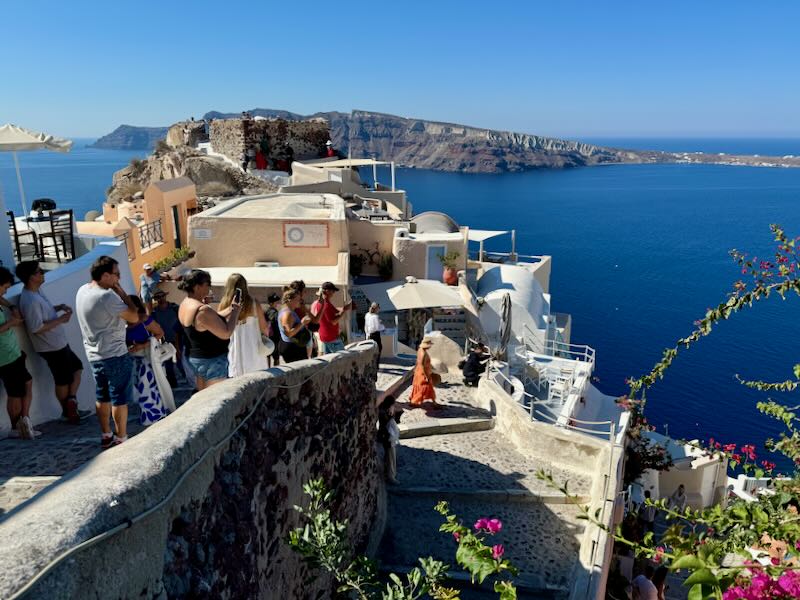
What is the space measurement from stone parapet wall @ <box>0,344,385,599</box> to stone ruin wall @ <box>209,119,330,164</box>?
34.9m

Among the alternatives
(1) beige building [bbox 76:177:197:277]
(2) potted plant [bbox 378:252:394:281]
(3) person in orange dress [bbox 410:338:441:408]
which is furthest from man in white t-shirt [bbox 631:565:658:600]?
(1) beige building [bbox 76:177:197:277]

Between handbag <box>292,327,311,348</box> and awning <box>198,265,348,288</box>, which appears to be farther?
awning <box>198,265,348,288</box>

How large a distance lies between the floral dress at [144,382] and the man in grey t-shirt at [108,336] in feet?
0.19

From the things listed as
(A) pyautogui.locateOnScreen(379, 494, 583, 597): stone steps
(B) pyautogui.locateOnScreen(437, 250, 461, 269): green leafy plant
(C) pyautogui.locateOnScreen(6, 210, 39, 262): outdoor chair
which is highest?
(C) pyautogui.locateOnScreen(6, 210, 39, 262): outdoor chair

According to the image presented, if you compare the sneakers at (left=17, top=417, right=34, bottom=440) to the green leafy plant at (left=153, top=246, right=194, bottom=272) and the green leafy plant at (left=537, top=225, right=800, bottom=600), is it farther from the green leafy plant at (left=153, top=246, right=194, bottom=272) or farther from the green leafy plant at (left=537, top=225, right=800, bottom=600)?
the green leafy plant at (left=153, top=246, right=194, bottom=272)

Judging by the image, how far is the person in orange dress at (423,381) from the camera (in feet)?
35.9

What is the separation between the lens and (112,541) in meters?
2.25

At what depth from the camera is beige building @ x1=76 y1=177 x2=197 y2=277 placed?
56.0 ft

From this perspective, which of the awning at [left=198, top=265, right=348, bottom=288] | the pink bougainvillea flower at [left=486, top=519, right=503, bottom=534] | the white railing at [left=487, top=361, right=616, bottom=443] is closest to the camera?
the pink bougainvillea flower at [left=486, top=519, right=503, bottom=534]

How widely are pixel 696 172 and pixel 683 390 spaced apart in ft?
519

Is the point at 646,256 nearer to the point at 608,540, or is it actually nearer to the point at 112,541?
the point at 608,540

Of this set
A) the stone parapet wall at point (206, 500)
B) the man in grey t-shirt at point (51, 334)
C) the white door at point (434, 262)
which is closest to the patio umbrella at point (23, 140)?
the man in grey t-shirt at point (51, 334)

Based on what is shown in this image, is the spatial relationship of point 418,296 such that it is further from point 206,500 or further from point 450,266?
point 206,500

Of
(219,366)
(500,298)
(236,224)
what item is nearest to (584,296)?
(500,298)
